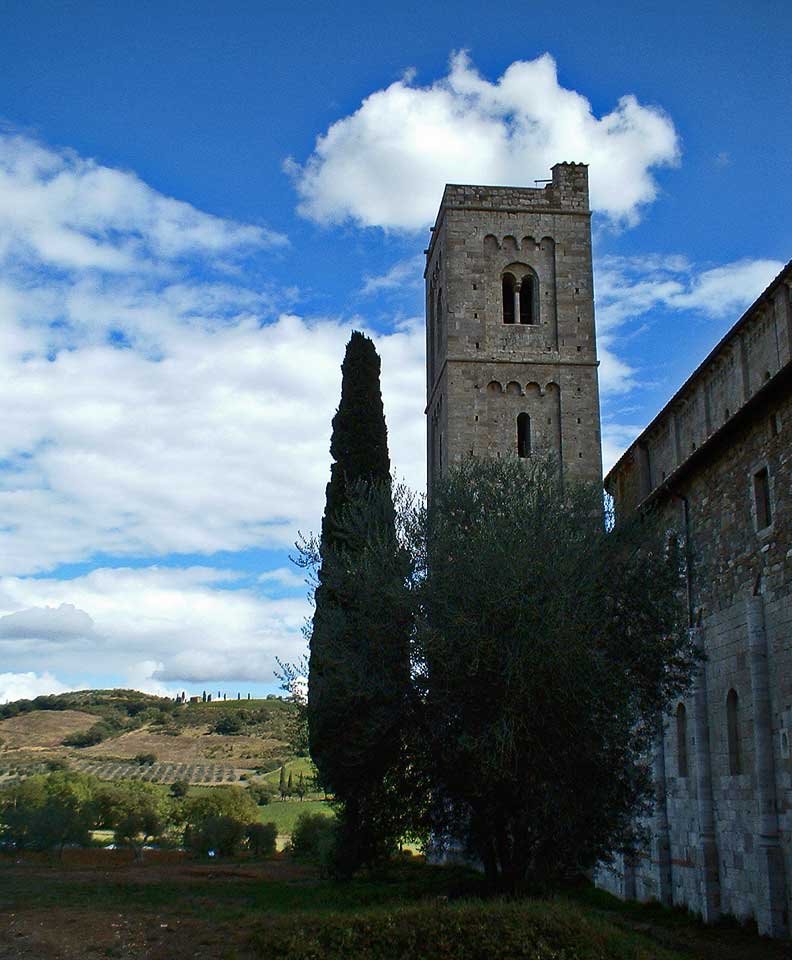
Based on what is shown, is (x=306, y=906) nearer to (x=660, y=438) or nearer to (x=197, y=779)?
(x=660, y=438)

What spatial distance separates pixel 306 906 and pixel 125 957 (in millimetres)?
4742

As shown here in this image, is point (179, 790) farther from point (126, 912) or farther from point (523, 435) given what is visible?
point (126, 912)

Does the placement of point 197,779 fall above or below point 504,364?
below

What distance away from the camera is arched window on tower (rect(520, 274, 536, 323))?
33.9 m

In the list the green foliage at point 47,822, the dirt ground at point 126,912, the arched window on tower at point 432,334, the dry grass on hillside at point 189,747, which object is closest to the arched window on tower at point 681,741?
the dirt ground at point 126,912

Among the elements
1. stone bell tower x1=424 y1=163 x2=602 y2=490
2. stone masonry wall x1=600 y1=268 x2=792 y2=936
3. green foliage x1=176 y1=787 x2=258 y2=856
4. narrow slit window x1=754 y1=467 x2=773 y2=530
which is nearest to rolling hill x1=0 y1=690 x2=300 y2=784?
green foliage x1=176 y1=787 x2=258 y2=856

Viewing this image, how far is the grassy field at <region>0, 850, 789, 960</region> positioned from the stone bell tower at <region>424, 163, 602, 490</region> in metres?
14.9

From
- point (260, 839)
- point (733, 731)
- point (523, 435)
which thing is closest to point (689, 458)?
point (733, 731)

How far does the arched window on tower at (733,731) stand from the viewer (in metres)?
17.2

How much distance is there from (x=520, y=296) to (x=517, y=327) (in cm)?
161

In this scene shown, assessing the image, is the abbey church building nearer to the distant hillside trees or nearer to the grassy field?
the grassy field

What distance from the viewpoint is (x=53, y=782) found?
41844 mm

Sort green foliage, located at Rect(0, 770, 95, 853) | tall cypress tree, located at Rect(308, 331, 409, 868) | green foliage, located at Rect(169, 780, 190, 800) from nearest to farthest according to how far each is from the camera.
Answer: tall cypress tree, located at Rect(308, 331, 409, 868) → green foliage, located at Rect(0, 770, 95, 853) → green foliage, located at Rect(169, 780, 190, 800)

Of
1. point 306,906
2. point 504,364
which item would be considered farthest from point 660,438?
point 306,906
